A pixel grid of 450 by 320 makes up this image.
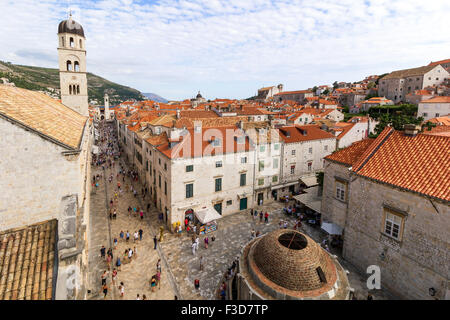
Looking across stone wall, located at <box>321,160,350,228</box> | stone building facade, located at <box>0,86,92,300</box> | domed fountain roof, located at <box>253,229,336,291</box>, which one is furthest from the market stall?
stone building facade, located at <box>0,86,92,300</box>

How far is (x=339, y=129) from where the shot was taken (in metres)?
42.4

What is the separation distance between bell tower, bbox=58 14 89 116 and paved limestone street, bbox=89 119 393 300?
51.0 ft

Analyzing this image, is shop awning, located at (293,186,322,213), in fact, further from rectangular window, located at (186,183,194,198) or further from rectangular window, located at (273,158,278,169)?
rectangular window, located at (186,183,194,198)

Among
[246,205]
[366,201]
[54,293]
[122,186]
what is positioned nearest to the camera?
[54,293]

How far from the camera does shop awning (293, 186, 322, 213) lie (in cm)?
2724

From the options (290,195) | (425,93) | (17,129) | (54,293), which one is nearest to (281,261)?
(54,293)

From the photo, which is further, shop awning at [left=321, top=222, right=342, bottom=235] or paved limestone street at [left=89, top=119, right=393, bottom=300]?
shop awning at [left=321, top=222, right=342, bottom=235]

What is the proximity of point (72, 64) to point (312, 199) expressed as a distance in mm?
37243

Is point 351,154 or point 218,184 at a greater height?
point 351,154

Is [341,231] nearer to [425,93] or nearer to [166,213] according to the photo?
[166,213]

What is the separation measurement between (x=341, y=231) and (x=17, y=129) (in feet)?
80.9

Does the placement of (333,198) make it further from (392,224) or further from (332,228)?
(392,224)

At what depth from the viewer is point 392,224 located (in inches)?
647

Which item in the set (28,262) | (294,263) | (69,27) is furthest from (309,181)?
(69,27)
